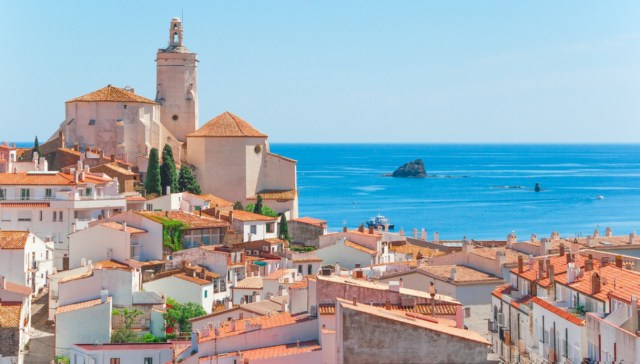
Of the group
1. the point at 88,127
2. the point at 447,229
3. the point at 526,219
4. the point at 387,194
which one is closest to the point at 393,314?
the point at 88,127

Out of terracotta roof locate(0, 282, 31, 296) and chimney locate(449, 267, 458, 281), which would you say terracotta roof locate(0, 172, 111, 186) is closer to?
terracotta roof locate(0, 282, 31, 296)

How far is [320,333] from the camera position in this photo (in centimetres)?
2147

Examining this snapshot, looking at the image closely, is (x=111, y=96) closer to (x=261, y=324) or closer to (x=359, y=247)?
(x=359, y=247)

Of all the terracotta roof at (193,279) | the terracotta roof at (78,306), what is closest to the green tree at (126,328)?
the terracotta roof at (78,306)

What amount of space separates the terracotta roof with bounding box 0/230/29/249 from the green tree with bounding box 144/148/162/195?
48.5 ft

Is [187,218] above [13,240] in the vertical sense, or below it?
above

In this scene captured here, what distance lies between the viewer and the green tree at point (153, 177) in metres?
56.1

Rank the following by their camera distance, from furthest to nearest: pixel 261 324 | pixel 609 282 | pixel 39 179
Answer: pixel 39 179
pixel 609 282
pixel 261 324

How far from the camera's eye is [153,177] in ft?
185

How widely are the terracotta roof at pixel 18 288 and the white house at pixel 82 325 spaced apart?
3.28 m

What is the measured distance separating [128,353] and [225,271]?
33.8 feet

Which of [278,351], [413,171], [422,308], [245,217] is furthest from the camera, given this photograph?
[413,171]

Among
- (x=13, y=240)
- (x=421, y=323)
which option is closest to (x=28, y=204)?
(x=13, y=240)

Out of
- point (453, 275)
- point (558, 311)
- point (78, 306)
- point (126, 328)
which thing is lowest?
point (126, 328)
